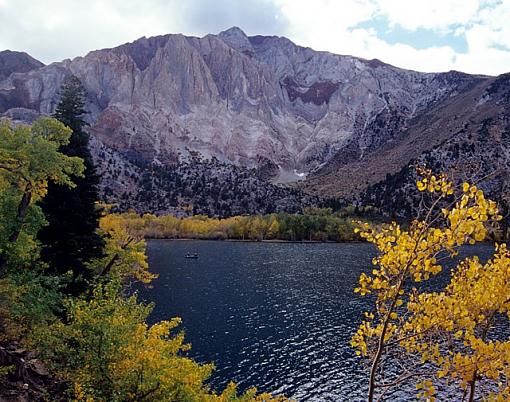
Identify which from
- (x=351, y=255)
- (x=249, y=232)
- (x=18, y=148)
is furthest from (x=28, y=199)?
(x=249, y=232)

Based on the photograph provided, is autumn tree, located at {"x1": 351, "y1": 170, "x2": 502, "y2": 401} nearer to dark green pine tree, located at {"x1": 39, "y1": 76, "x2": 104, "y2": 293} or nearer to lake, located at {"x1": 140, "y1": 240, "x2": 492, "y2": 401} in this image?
dark green pine tree, located at {"x1": 39, "y1": 76, "x2": 104, "y2": 293}

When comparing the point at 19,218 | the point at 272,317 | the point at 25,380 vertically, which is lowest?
the point at 272,317

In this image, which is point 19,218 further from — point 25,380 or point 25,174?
point 25,380

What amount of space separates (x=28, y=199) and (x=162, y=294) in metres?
54.2

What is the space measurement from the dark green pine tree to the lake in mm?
19195

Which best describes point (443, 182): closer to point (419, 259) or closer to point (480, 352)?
point (419, 259)

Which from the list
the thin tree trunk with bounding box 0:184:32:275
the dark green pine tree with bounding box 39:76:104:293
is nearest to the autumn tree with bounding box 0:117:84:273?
the thin tree trunk with bounding box 0:184:32:275

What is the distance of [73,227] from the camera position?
3025 centimetres

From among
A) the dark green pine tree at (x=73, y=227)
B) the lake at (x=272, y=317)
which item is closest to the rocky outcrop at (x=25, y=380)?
the dark green pine tree at (x=73, y=227)

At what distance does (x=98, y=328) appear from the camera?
772 inches

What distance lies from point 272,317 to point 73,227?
42.3m

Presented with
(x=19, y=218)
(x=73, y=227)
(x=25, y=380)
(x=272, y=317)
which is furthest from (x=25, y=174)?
(x=272, y=317)

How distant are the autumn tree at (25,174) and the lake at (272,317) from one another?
24061 mm

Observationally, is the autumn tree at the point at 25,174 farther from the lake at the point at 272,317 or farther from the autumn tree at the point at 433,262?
the lake at the point at 272,317
